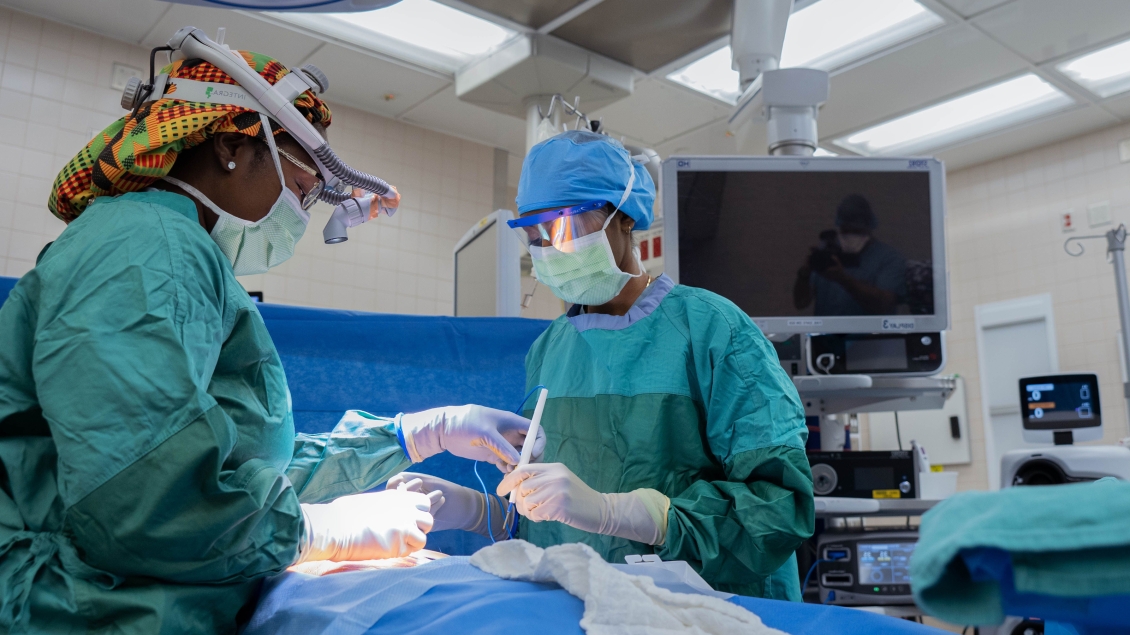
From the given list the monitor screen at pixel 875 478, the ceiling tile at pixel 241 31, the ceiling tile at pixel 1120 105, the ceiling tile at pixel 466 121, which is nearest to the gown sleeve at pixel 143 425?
the monitor screen at pixel 875 478

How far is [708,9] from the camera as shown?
13.3 ft

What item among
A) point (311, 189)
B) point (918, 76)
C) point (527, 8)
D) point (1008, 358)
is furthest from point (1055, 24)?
point (311, 189)

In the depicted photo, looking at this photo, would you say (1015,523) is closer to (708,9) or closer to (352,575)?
(352,575)

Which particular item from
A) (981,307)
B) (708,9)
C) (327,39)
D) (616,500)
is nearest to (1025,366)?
(981,307)

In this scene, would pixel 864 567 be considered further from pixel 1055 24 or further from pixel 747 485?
pixel 1055 24

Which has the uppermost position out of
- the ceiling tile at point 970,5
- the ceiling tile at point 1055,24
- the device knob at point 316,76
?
the ceiling tile at point 970,5

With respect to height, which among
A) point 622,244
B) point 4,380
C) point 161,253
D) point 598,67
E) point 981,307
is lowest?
point 4,380

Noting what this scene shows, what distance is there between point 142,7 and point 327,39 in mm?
884

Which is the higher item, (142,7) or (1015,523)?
(142,7)

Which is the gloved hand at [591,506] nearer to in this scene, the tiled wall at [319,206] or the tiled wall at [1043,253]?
the tiled wall at [319,206]

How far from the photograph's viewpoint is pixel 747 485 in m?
1.44

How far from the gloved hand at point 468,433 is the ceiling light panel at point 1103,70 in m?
4.49

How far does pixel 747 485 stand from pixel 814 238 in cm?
130

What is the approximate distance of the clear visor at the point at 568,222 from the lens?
171cm
